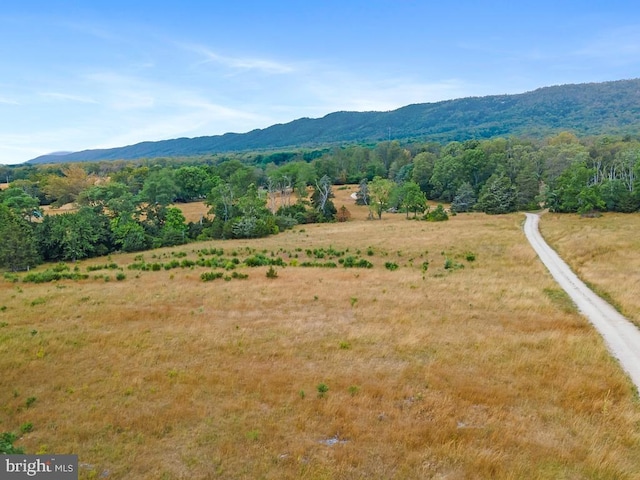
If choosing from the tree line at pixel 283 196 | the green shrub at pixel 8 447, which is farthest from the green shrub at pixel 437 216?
the green shrub at pixel 8 447

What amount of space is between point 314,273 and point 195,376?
20.6 m

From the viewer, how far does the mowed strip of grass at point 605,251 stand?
2371 centimetres

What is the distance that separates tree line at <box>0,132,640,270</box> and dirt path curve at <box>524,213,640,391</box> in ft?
150

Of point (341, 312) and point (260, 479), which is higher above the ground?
point (260, 479)

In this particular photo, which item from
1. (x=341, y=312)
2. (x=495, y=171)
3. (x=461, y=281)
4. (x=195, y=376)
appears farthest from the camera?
(x=495, y=171)

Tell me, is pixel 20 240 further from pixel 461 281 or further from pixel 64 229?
pixel 461 281

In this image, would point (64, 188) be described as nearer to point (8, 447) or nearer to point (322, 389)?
point (8, 447)

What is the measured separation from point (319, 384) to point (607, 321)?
1548cm

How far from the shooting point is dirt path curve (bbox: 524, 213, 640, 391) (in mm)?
15520

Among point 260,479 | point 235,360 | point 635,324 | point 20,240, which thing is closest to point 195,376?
point 235,360

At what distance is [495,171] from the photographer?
94688 mm

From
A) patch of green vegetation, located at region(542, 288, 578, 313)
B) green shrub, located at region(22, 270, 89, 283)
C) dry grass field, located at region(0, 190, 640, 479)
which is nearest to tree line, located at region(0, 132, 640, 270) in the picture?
green shrub, located at region(22, 270, 89, 283)

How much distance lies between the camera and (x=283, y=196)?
104625mm

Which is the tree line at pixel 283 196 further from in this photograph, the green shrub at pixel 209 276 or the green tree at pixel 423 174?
the green shrub at pixel 209 276
